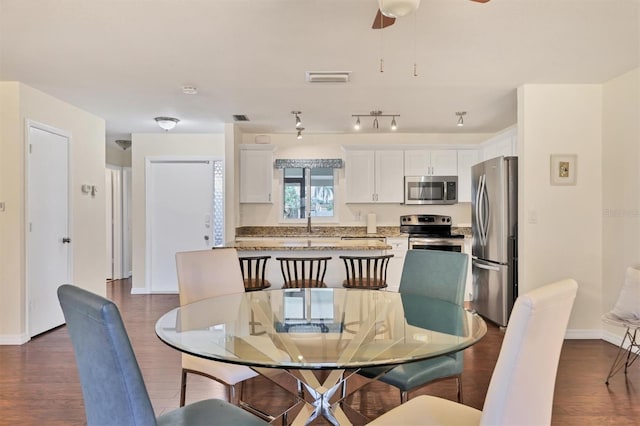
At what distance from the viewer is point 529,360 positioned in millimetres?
1079

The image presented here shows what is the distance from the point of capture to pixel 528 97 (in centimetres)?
362

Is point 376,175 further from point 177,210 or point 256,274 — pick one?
point 177,210

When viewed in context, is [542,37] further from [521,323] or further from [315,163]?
[315,163]

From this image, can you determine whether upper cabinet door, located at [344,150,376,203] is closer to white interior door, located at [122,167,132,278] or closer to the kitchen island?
the kitchen island

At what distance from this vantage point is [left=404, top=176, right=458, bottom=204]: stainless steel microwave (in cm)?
566

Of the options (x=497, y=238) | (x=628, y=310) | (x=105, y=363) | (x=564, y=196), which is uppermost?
(x=564, y=196)

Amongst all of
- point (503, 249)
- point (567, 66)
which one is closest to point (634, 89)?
point (567, 66)

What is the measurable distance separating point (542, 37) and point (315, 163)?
361 centimetres

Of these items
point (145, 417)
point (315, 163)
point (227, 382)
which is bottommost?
point (227, 382)

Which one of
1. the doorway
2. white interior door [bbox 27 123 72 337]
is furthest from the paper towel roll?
white interior door [bbox 27 123 72 337]

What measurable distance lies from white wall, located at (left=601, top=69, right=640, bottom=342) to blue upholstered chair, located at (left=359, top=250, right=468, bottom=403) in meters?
2.14

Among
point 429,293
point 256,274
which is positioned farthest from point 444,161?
point 429,293

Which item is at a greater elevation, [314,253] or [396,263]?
[314,253]

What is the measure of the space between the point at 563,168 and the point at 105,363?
4037 millimetres
